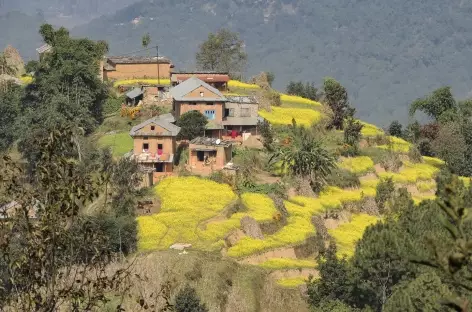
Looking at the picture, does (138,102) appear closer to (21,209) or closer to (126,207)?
(126,207)

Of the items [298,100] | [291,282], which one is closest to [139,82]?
[298,100]

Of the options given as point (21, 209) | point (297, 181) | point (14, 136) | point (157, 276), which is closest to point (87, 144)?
point (14, 136)

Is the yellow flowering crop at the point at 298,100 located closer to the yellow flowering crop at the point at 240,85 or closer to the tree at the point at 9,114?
the yellow flowering crop at the point at 240,85

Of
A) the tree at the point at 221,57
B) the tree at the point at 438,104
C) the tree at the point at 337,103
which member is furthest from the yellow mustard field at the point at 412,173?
the tree at the point at 221,57

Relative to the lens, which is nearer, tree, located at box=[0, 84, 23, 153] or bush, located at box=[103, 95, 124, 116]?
tree, located at box=[0, 84, 23, 153]

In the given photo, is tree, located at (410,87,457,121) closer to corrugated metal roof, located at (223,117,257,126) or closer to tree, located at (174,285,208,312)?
corrugated metal roof, located at (223,117,257,126)

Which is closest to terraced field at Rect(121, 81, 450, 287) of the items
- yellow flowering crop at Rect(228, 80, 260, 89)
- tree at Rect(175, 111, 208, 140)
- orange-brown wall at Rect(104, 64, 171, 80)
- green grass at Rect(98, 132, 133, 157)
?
green grass at Rect(98, 132, 133, 157)
